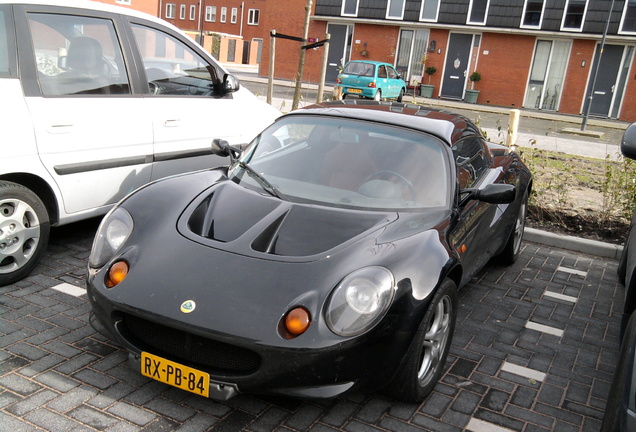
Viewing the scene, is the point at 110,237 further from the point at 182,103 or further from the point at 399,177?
the point at 182,103

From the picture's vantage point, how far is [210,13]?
2628 inches

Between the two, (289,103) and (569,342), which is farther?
(289,103)

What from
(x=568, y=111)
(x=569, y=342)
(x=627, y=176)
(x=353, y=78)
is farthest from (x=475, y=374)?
(x=568, y=111)

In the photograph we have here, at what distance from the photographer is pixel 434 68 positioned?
33844mm

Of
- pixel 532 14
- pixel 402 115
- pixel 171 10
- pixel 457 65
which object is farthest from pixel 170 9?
pixel 402 115

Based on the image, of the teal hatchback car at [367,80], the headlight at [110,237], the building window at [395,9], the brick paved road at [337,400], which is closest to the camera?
the brick paved road at [337,400]

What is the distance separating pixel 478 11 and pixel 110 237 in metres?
32.8

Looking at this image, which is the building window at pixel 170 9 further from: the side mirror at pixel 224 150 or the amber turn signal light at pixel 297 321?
the amber turn signal light at pixel 297 321

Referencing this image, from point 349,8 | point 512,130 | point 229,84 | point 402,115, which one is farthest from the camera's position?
point 349,8

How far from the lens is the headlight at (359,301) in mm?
2795

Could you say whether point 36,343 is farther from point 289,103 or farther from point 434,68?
point 434,68

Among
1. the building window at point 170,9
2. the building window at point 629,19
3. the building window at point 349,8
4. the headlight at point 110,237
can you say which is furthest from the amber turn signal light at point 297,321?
the building window at point 170,9

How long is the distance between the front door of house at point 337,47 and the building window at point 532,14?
400 inches

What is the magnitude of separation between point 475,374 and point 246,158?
7.03 ft
